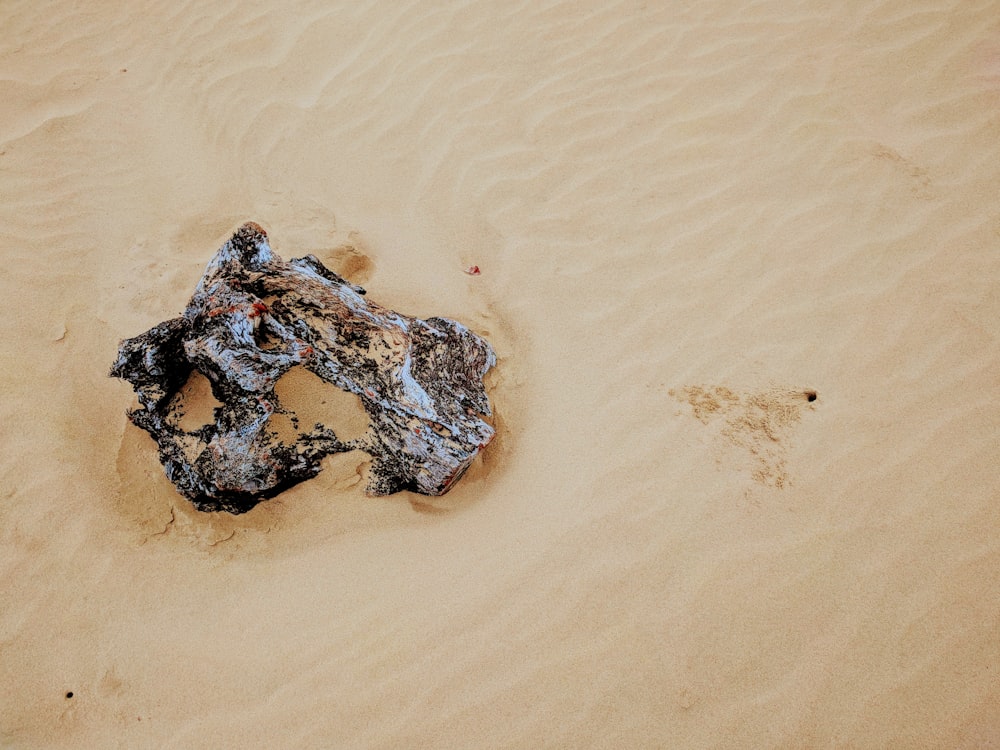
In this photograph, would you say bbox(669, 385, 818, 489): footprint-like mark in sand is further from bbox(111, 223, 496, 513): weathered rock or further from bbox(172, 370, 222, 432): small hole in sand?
bbox(172, 370, 222, 432): small hole in sand

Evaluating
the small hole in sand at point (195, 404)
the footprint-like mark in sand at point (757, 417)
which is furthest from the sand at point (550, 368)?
the small hole in sand at point (195, 404)

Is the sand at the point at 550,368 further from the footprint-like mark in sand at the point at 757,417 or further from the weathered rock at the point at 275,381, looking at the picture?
the weathered rock at the point at 275,381

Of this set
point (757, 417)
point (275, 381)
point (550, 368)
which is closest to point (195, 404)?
point (275, 381)

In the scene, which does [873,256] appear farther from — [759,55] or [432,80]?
[432,80]

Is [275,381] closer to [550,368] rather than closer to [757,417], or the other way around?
[550,368]

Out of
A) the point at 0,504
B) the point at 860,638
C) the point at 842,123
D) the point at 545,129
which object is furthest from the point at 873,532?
the point at 0,504

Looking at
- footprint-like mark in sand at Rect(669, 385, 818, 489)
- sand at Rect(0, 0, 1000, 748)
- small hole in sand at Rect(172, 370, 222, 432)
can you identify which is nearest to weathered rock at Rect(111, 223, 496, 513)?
small hole in sand at Rect(172, 370, 222, 432)

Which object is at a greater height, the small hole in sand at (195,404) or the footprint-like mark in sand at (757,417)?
the small hole in sand at (195,404)

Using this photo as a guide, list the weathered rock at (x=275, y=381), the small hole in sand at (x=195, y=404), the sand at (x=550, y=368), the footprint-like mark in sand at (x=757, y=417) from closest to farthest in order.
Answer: the sand at (x=550, y=368) < the weathered rock at (x=275, y=381) < the small hole in sand at (x=195, y=404) < the footprint-like mark in sand at (x=757, y=417)

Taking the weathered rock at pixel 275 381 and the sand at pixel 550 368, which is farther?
the weathered rock at pixel 275 381
